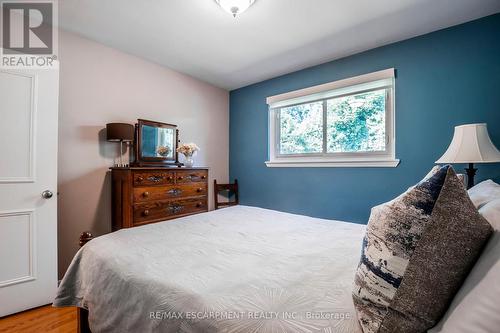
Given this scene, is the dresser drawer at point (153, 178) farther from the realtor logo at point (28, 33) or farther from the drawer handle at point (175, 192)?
the realtor logo at point (28, 33)

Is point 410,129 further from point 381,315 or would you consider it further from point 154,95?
point 154,95

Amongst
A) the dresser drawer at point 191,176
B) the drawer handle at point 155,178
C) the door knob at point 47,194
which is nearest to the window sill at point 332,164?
the dresser drawer at point 191,176

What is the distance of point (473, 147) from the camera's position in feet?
5.68

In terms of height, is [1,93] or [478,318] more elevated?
[1,93]

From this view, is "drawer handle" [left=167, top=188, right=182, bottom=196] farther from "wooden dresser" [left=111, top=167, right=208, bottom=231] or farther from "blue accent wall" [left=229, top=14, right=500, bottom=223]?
"blue accent wall" [left=229, top=14, right=500, bottom=223]

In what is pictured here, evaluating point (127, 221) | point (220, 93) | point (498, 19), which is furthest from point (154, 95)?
point (498, 19)

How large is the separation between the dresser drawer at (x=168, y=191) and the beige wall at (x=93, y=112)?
505 millimetres

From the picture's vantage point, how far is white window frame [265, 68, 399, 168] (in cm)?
254

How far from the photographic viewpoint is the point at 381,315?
0.61m

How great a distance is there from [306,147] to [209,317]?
2.78 m

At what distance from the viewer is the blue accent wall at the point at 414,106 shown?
6.76 ft

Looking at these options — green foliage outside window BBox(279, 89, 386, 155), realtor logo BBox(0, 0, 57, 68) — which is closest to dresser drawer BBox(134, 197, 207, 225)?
green foliage outside window BBox(279, 89, 386, 155)

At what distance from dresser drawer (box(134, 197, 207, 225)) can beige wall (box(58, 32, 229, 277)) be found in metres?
0.51

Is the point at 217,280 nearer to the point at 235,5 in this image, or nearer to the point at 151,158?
the point at 235,5
